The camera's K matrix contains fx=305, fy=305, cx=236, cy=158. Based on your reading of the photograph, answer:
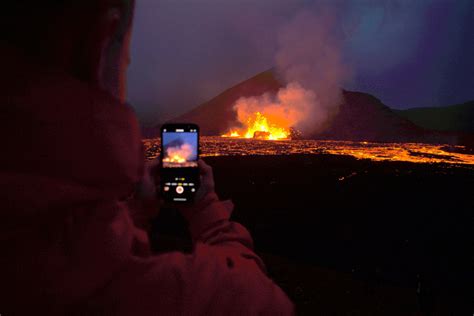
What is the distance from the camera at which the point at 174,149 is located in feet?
3.93

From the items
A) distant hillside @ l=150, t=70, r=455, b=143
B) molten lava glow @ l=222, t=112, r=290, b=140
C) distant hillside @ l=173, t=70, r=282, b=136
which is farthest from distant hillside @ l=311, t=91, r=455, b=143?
distant hillside @ l=173, t=70, r=282, b=136

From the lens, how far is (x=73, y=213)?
1.55 feet

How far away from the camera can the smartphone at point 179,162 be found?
35.5 inches

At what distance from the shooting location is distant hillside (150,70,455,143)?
55.4 meters

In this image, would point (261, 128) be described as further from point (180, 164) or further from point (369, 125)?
point (180, 164)

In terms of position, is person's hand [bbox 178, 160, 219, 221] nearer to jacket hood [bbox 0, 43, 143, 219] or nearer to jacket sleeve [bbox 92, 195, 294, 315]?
jacket sleeve [bbox 92, 195, 294, 315]

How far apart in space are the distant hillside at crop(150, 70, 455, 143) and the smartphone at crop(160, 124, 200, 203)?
48.9 m

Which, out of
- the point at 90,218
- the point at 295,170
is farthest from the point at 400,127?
the point at 90,218

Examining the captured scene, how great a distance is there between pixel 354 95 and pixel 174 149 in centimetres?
7755

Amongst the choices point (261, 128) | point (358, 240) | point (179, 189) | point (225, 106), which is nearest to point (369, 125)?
point (261, 128)

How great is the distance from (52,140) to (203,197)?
0.45 m

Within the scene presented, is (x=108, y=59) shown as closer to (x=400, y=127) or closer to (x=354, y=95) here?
(x=400, y=127)

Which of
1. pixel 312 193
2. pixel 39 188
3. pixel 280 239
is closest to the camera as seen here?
pixel 39 188

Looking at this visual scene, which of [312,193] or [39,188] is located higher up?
[39,188]
